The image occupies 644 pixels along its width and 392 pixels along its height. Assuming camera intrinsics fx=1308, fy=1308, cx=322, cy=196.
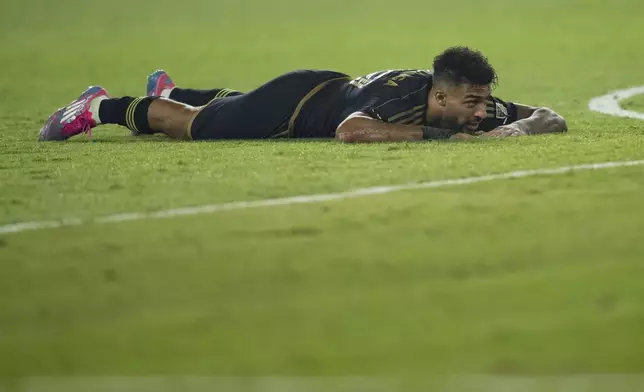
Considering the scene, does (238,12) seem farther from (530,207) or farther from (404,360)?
(404,360)

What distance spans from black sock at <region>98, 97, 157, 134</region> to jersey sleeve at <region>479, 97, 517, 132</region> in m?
1.71

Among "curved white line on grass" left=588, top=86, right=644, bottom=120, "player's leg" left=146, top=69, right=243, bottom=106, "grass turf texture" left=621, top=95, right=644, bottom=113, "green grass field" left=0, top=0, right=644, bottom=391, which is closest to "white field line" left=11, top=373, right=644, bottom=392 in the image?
"green grass field" left=0, top=0, right=644, bottom=391

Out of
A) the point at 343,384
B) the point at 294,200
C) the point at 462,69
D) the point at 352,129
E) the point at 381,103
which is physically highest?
the point at 462,69

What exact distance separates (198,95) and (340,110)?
1.11 metres

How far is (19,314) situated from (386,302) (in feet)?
2.78

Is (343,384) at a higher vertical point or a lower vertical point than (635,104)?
lower

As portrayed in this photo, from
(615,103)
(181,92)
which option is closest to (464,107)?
(181,92)

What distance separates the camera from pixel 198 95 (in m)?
7.02

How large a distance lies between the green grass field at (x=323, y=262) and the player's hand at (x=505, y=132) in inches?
6.5

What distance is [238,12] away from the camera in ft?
61.1

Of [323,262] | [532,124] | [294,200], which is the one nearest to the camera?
[323,262]

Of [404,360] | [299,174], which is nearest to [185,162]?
[299,174]

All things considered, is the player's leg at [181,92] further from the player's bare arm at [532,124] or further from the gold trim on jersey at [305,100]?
the player's bare arm at [532,124]

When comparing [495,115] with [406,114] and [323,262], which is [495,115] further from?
[323,262]
